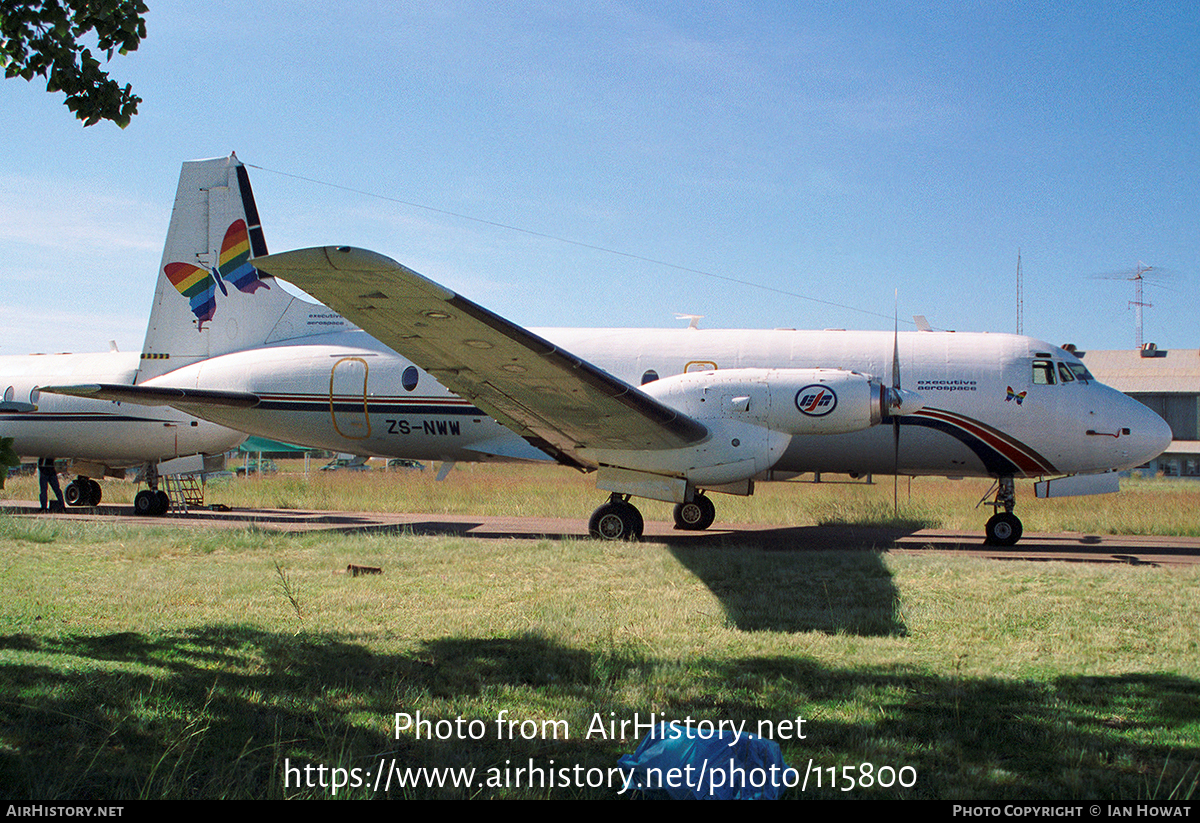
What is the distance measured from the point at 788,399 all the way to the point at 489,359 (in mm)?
5057

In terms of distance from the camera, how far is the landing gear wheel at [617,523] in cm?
1349

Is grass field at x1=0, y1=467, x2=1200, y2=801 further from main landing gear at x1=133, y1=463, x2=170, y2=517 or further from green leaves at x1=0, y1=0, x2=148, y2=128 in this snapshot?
main landing gear at x1=133, y1=463, x2=170, y2=517

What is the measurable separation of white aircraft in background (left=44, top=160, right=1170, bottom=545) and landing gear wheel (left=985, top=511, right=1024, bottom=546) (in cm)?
2

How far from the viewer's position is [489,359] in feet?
33.3

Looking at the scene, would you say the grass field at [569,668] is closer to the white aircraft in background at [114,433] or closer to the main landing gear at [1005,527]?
the main landing gear at [1005,527]

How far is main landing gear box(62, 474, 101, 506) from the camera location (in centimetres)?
2325

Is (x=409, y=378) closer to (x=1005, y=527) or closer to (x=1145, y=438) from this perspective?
(x=1005, y=527)

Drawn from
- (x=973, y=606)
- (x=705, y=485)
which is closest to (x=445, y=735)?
(x=973, y=606)

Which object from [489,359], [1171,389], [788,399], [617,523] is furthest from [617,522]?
[1171,389]

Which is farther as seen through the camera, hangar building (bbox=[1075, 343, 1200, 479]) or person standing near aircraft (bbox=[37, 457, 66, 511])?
hangar building (bbox=[1075, 343, 1200, 479])

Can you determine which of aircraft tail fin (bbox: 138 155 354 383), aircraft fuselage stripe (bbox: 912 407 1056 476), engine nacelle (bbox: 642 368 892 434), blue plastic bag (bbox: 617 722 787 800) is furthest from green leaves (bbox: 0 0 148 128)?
aircraft fuselage stripe (bbox: 912 407 1056 476)

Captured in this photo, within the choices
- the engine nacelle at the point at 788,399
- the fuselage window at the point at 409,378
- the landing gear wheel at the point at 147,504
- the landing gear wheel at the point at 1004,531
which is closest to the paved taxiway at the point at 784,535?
the landing gear wheel at the point at 1004,531

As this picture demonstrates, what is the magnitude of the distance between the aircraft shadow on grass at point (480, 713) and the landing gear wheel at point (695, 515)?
10.3m
